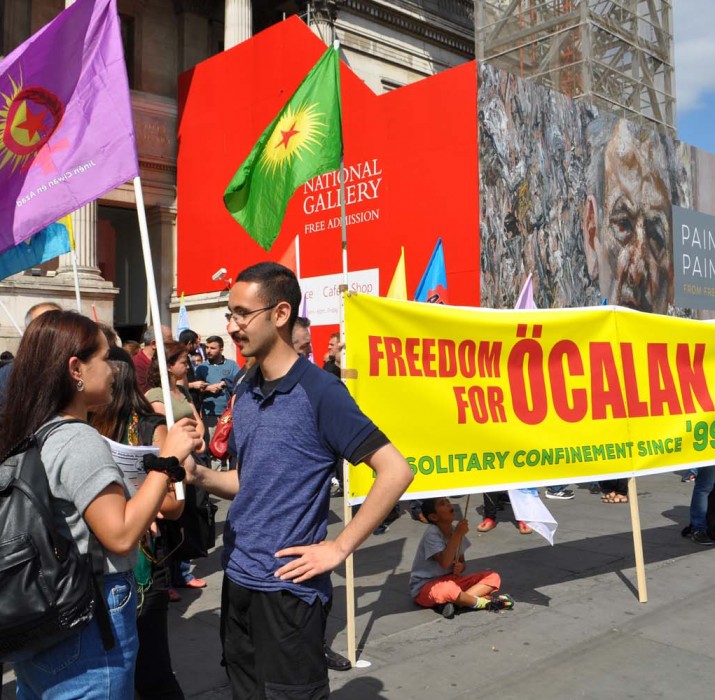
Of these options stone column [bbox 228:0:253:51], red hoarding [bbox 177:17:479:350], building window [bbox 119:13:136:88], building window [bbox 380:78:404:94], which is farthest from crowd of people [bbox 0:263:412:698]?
building window [bbox 380:78:404:94]

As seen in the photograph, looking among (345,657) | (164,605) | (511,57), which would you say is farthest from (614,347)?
(511,57)

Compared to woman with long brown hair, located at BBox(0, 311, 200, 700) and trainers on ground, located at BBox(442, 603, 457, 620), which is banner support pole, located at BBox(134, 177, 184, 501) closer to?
woman with long brown hair, located at BBox(0, 311, 200, 700)

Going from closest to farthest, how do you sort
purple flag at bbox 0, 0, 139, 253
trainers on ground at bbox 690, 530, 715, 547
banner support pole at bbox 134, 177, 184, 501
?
banner support pole at bbox 134, 177, 184, 501, purple flag at bbox 0, 0, 139, 253, trainers on ground at bbox 690, 530, 715, 547

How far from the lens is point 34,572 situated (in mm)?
1917

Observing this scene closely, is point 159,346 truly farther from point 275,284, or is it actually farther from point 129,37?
point 129,37

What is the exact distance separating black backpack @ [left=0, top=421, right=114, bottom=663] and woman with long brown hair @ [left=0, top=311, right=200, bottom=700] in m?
0.07

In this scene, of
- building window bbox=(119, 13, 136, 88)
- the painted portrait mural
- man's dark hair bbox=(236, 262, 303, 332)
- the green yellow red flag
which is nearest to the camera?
man's dark hair bbox=(236, 262, 303, 332)

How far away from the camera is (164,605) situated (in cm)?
344

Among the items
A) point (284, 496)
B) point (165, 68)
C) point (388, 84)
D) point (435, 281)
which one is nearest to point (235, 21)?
point (165, 68)

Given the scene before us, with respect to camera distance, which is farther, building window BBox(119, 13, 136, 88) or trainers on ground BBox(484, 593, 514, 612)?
building window BBox(119, 13, 136, 88)

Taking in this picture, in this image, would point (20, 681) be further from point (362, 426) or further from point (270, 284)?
point (270, 284)

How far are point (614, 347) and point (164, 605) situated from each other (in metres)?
3.64

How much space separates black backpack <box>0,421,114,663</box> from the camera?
1897 millimetres

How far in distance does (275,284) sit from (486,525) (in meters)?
5.74
